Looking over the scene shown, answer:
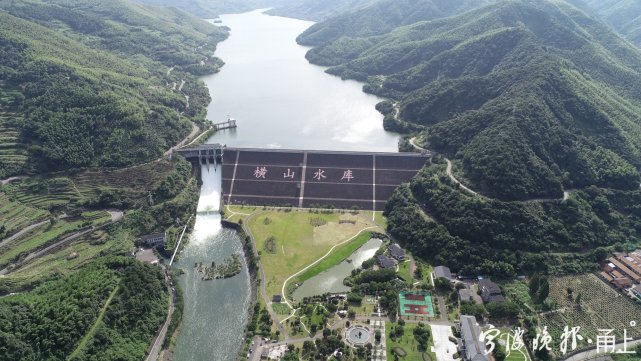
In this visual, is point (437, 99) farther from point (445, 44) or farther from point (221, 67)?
point (221, 67)

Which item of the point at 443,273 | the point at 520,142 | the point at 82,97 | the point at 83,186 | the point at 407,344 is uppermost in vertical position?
the point at 520,142

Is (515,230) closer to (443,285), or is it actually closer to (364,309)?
(443,285)

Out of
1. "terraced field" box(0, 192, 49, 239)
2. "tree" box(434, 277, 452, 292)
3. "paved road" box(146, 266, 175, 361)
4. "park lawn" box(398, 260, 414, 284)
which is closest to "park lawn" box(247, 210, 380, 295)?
"park lawn" box(398, 260, 414, 284)

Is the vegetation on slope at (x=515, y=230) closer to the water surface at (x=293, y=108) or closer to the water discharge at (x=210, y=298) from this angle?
the water discharge at (x=210, y=298)

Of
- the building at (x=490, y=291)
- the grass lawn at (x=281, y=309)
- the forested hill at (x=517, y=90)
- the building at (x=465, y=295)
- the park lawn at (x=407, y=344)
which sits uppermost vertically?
the forested hill at (x=517, y=90)

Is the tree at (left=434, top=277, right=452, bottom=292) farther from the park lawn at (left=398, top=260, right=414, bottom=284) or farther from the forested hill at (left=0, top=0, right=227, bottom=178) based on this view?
the forested hill at (left=0, top=0, right=227, bottom=178)

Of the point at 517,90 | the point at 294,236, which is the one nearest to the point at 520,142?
the point at 517,90

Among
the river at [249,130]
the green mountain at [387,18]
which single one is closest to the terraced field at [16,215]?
the river at [249,130]
